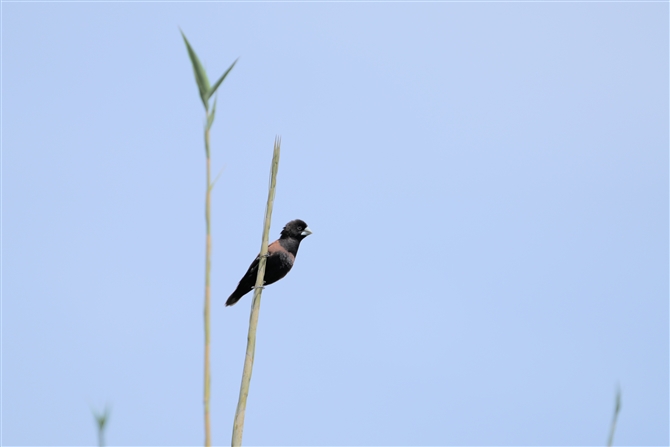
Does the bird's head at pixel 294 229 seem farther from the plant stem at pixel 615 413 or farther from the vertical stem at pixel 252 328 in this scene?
the plant stem at pixel 615 413

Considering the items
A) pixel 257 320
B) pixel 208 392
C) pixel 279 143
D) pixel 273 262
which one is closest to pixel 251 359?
pixel 257 320

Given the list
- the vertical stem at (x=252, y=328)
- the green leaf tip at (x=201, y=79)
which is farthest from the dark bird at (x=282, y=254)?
the green leaf tip at (x=201, y=79)

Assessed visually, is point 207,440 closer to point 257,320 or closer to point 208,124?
point 208,124

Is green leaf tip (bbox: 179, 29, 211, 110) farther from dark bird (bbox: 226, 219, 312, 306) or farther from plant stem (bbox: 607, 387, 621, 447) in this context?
dark bird (bbox: 226, 219, 312, 306)

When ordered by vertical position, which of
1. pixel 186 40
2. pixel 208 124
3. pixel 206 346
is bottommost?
pixel 206 346

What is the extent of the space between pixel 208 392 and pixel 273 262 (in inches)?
287

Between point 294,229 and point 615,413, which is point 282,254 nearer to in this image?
point 294,229

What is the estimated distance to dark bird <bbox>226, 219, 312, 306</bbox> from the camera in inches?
357

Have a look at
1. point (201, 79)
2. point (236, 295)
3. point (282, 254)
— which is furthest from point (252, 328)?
point (236, 295)

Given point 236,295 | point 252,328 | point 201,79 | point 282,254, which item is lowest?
point 236,295

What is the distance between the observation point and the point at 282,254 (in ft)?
29.8

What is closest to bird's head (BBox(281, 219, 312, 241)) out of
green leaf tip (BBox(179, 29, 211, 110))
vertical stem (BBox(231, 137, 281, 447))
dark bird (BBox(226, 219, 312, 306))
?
dark bird (BBox(226, 219, 312, 306))

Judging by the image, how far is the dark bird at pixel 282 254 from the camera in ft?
29.8

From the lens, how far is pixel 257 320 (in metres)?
3.73
